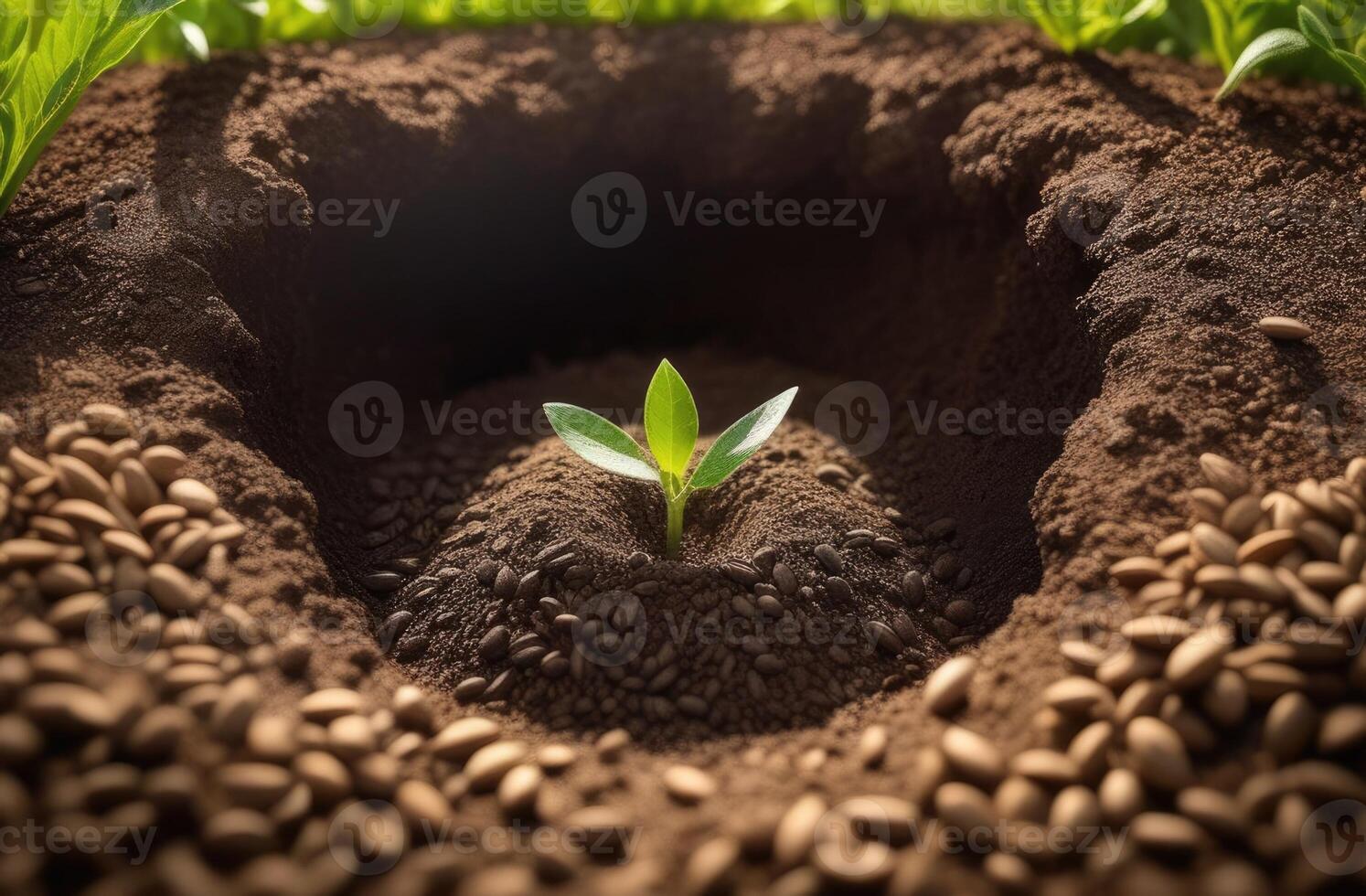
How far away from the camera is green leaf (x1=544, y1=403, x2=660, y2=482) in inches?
66.7

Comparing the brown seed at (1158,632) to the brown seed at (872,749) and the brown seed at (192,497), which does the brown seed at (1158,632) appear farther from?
the brown seed at (192,497)

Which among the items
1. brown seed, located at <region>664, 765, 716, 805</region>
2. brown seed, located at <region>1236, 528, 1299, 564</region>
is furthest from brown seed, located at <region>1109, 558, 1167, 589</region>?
brown seed, located at <region>664, 765, 716, 805</region>

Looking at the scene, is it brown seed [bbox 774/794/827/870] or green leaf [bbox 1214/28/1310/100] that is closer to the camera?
brown seed [bbox 774/794/827/870]

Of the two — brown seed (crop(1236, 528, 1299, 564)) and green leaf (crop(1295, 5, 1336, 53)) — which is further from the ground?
green leaf (crop(1295, 5, 1336, 53))

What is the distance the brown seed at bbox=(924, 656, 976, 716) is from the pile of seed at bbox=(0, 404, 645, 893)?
369mm

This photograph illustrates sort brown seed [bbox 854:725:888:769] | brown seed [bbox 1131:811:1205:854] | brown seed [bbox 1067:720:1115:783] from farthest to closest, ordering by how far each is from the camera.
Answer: brown seed [bbox 854:725:888:769] → brown seed [bbox 1067:720:1115:783] → brown seed [bbox 1131:811:1205:854]

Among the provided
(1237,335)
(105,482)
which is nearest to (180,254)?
(105,482)

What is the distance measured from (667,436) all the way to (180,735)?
0.89m

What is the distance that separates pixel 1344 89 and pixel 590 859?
86.3 inches

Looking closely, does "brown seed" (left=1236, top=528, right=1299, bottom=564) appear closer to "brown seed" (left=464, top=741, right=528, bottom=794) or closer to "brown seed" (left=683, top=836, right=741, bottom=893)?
"brown seed" (left=683, top=836, right=741, bottom=893)

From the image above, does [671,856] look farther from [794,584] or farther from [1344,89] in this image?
[1344,89]

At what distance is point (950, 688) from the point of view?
138cm

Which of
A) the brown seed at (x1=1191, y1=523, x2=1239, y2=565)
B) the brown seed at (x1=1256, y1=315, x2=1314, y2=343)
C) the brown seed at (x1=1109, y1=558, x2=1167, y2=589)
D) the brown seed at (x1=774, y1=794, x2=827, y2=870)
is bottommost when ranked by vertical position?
the brown seed at (x1=774, y1=794, x2=827, y2=870)

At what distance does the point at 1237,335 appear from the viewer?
64.9 inches
